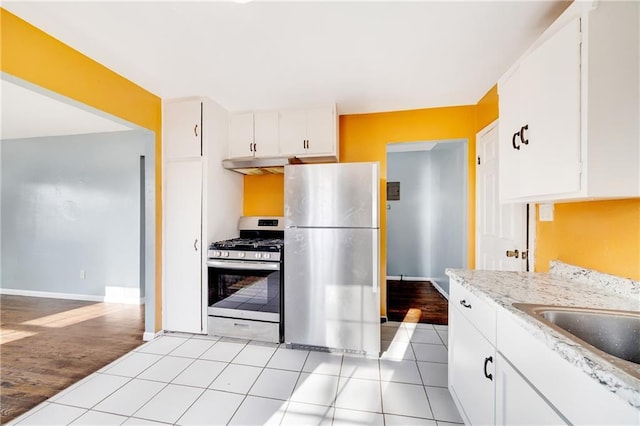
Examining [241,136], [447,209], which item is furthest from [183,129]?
[447,209]

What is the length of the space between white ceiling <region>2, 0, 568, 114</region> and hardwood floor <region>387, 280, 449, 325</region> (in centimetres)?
250

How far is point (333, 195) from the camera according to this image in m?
2.23

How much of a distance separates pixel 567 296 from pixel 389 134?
220 centimetres

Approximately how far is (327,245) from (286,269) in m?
0.45

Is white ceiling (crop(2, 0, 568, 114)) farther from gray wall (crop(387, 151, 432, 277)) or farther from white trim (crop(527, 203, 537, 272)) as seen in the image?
gray wall (crop(387, 151, 432, 277))

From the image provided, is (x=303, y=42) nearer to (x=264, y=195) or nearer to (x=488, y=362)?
(x=264, y=195)

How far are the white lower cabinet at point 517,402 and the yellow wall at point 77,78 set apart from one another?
9.41 feet

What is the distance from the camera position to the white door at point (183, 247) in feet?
8.35

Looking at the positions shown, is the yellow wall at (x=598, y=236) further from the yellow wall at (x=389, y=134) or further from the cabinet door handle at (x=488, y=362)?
the yellow wall at (x=389, y=134)

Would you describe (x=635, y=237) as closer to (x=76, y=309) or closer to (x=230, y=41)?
(x=230, y=41)

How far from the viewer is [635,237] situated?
111 centimetres

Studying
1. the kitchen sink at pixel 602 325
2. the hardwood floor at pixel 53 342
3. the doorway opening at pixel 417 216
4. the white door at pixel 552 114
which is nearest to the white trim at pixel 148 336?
the hardwood floor at pixel 53 342

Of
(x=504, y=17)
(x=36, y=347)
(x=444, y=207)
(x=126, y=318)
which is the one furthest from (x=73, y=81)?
(x=444, y=207)

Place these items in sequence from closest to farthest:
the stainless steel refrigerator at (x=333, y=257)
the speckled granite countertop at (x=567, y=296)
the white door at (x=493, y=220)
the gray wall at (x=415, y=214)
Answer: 1. the speckled granite countertop at (x=567, y=296)
2. the white door at (x=493, y=220)
3. the stainless steel refrigerator at (x=333, y=257)
4. the gray wall at (x=415, y=214)
